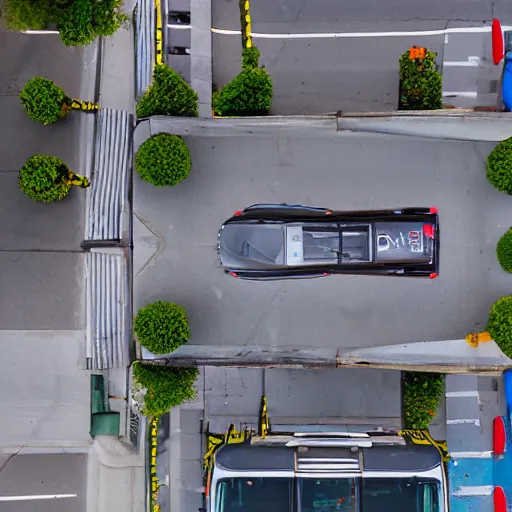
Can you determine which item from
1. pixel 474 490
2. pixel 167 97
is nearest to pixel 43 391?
pixel 167 97

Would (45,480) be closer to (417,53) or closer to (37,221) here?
(37,221)

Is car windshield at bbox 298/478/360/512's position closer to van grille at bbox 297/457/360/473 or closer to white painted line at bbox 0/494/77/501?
van grille at bbox 297/457/360/473

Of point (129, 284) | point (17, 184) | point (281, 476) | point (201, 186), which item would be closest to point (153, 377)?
point (129, 284)

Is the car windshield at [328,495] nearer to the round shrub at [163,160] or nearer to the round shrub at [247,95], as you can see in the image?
the round shrub at [163,160]

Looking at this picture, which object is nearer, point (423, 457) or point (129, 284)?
point (423, 457)

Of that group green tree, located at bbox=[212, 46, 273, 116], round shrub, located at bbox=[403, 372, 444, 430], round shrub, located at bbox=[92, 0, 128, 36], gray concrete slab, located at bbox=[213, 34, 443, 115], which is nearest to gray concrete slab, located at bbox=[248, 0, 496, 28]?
gray concrete slab, located at bbox=[213, 34, 443, 115]

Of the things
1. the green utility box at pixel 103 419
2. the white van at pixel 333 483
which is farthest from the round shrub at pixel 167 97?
the white van at pixel 333 483

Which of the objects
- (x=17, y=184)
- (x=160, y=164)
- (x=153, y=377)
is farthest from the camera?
(x=17, y=184)

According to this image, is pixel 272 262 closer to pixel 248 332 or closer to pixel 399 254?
pixel 248 332
